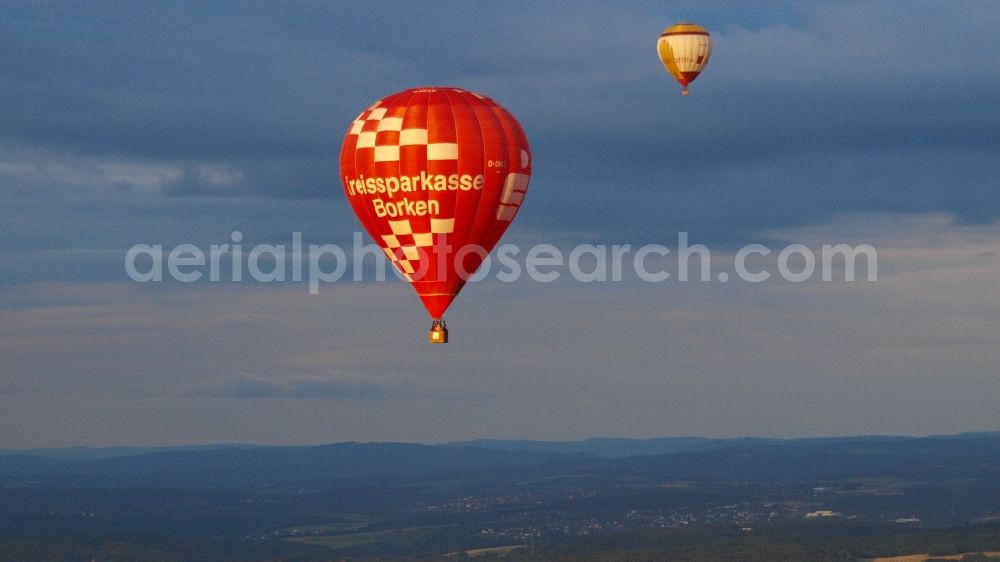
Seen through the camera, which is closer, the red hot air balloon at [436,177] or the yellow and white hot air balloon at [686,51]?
the red hot air balloon at [436,177]

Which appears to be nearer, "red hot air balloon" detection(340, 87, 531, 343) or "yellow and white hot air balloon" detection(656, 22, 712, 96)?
"red hot air balloon" detection(340, 87, 531, 343)

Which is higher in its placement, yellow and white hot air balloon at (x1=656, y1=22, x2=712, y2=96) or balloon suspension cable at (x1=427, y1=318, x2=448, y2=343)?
yellow and white hot air balloon at (x1=656, y1=22, x2=712, y2=96)

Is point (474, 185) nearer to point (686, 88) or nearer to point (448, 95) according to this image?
point (448, 95)

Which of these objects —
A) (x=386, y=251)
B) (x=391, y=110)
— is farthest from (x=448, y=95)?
(x=386, y=251)

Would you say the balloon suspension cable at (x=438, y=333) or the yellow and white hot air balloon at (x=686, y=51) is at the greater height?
the yellow and white hot air balloon at (x=686, y=51)

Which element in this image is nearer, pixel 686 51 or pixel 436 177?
pixel 436 177
